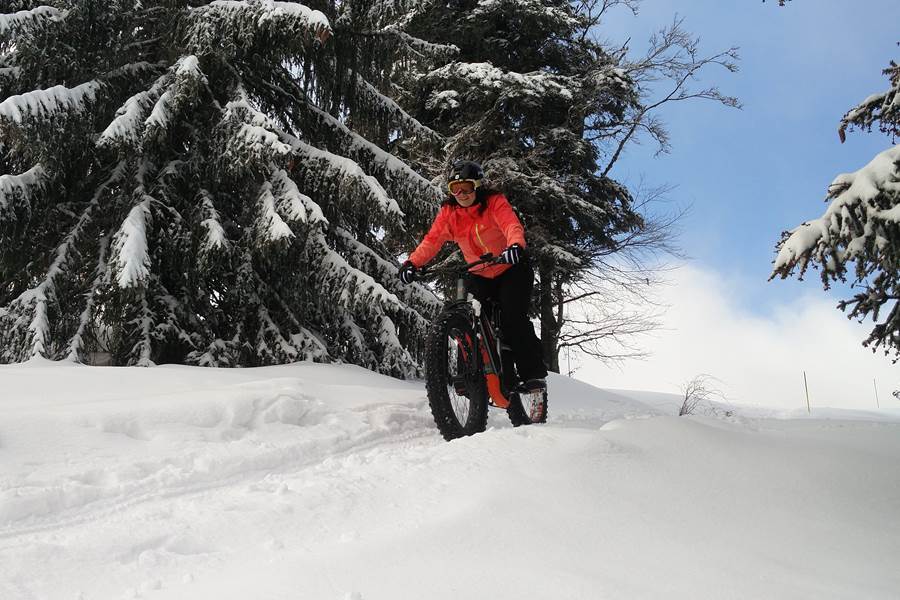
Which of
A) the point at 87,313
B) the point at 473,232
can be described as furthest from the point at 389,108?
the point at 473,232

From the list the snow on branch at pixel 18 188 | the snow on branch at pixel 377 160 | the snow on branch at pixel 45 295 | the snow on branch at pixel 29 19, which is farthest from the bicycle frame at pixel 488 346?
the snow on branch at pixel 29 19

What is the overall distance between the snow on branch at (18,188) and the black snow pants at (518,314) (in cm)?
417

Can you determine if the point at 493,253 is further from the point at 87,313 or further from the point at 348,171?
the point at 87,313

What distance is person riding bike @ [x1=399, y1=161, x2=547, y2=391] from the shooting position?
417 centimetres

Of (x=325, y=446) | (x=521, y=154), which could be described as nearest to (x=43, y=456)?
(x=325, y=446)

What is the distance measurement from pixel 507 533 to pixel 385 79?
751cm

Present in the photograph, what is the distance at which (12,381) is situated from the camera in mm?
4090

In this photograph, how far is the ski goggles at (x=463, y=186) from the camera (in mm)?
4105

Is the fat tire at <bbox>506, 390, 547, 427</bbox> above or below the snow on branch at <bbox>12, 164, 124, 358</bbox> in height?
below

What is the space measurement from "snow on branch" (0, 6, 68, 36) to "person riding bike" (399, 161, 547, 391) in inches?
166

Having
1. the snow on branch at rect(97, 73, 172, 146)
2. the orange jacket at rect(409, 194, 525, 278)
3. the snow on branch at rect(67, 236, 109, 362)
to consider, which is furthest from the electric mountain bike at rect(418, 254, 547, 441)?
the snow on branch at rect(67, 236, 109, 362)

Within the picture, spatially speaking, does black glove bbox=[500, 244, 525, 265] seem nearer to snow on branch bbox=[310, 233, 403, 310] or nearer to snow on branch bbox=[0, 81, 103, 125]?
snow on branch bbox=[310, 233, 403, 310]

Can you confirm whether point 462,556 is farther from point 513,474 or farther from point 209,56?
point 209,56

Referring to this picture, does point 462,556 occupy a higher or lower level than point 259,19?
lower
